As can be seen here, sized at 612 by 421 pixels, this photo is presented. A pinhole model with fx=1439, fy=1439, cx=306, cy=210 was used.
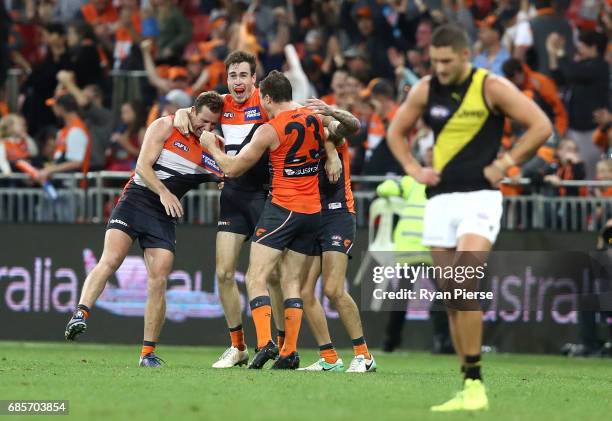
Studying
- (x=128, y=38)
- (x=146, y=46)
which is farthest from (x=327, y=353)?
(x=128, y=38)

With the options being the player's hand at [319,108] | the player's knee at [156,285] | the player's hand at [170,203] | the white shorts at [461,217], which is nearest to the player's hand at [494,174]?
the white shorts at [461,217]

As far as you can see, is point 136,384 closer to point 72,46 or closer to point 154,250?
point 154,250

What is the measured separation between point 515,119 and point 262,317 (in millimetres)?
4114

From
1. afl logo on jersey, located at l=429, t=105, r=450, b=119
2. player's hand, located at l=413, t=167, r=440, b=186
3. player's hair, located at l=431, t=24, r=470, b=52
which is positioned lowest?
player's hand, located at l=413, t=167, r=440, b=186

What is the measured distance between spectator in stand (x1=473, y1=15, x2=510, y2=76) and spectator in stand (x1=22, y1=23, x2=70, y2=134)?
6.90m

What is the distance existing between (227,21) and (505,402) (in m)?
14.7

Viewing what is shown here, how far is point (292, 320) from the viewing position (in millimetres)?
13375

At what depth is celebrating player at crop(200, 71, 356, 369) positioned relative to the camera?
1311 centimetres

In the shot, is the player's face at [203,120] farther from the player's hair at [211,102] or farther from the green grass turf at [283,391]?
the green grass turf at [283,391]

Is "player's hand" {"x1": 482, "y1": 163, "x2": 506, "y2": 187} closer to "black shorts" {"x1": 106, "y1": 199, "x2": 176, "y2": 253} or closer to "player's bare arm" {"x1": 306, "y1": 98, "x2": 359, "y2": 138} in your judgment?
"player's bare arm" {"x1": 306, "y1": 98, "x2": 359, "y2": 138}

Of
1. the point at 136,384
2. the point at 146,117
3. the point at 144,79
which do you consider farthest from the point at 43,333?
the point at 136,384

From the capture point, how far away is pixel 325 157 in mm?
13844

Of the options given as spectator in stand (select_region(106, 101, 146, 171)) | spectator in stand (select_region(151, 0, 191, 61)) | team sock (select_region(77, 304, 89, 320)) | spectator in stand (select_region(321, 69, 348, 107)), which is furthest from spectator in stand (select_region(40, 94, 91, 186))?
team sock (select_region(77, 304, 89, 320))

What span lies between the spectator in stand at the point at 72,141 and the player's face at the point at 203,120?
257 inches
